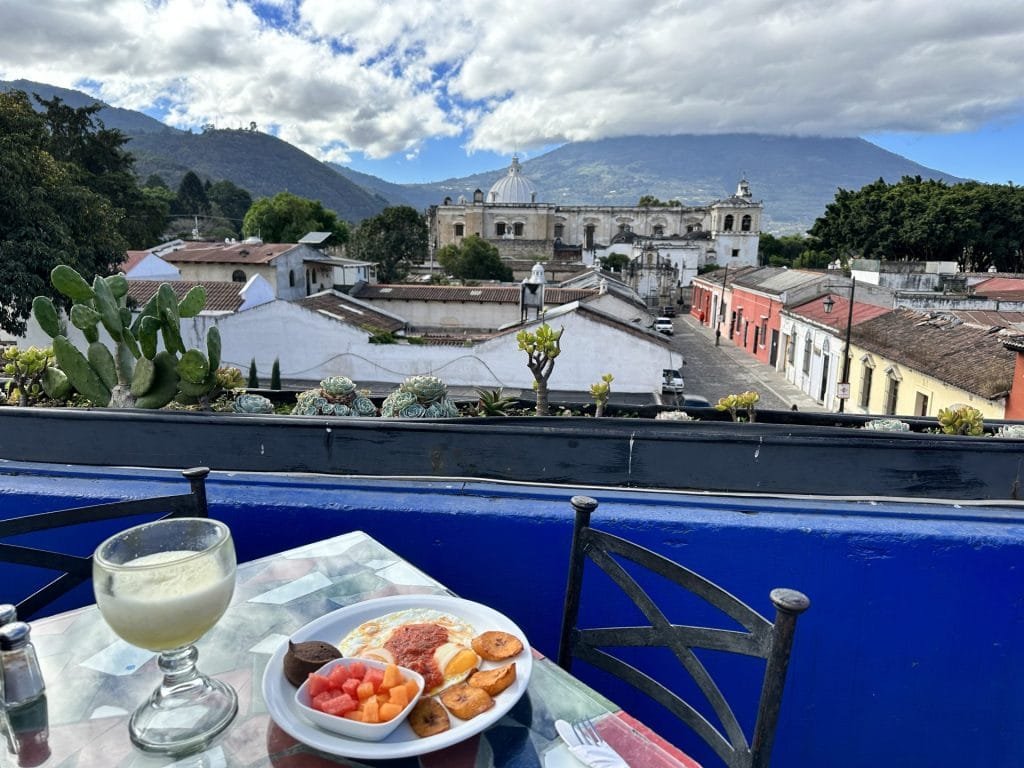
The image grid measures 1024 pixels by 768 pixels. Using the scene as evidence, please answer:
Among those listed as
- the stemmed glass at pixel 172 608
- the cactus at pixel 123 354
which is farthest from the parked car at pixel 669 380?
the stemmed glass at pixel 172 608

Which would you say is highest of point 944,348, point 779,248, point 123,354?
point 779,248

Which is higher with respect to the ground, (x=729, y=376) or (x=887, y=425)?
(x=887, y=425)

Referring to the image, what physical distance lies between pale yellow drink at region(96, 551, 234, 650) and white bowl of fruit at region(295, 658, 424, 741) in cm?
26

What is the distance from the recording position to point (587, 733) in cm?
137

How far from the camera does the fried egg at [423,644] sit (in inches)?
58.5

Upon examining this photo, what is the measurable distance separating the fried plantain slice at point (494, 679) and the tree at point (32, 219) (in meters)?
16.3

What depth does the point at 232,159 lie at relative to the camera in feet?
452

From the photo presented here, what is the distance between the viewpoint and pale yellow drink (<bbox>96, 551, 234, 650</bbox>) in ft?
4.20

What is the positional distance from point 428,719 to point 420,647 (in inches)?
8.6

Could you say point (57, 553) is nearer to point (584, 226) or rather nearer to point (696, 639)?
point (696, 639)

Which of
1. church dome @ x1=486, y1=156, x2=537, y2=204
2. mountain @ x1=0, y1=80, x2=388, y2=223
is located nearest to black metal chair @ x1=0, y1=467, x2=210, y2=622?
church dome @ x1=486, y1=156, x2=537, y2=204

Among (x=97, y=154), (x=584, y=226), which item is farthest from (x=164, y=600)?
(x=584, y=226)

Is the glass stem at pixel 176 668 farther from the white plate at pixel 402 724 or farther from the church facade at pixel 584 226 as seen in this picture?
the church facade at pixel 584 226

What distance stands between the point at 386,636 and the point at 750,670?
4.99 ft
